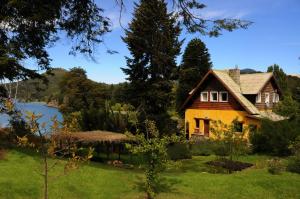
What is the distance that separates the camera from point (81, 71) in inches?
3157

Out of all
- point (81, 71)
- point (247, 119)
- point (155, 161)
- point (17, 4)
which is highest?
point (81, 71)

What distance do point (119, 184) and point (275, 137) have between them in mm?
17067

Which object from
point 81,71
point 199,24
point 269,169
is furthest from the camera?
point 81,71

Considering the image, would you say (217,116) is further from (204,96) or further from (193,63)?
(193,63)

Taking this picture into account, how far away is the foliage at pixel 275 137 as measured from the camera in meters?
27.7

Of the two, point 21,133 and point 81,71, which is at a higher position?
point 81,71

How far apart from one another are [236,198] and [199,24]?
8517 mm

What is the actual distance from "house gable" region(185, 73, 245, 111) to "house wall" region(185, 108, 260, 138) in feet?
1.31

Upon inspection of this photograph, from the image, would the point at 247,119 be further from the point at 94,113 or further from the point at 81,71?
the point at 81,71

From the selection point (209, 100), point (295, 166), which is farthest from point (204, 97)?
point (295, 166)

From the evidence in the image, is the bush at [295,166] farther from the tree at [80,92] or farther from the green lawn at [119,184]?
the tree at [80,92]

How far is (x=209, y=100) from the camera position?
40.6m

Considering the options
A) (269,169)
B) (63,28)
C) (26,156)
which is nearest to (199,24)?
(63,28)

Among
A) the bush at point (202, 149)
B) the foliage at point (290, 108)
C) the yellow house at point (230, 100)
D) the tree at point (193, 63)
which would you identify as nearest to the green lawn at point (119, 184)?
the bush at point (202, 149)
